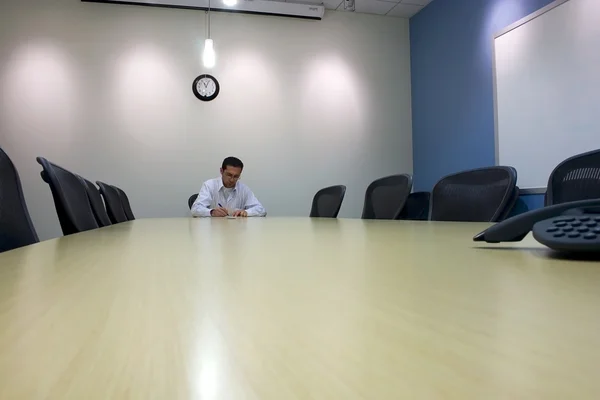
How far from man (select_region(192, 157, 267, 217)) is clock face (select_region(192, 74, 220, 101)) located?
3.49ft

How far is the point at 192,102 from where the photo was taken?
4.37 m

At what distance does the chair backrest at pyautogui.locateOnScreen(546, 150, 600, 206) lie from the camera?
1470mm

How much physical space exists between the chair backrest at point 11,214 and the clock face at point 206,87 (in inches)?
134

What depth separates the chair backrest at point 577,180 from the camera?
1470 mm

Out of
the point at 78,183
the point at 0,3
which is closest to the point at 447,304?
the point at 78,183

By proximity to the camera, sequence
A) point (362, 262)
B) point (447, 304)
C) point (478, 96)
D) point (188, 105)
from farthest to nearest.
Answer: point (188, 105), point (478, 96), point (362, 262), point (447, 304)

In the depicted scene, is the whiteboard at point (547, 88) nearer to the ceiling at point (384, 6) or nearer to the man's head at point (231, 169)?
the ceiling at point (384, 6)

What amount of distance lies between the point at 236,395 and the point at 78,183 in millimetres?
1713

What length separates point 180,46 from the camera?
436 cm

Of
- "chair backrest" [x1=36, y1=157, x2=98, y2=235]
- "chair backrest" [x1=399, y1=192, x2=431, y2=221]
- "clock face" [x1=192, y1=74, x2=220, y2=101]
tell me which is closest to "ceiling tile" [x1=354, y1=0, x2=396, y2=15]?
"clock face" [x1=192, y1=74, x2=220, y2=101]

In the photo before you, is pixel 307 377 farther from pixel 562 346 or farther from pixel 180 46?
pixel 180 46

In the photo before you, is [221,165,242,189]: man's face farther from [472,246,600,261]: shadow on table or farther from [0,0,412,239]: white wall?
[472,246,600,261]: shadow on table

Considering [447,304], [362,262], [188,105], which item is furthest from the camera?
[188,105]

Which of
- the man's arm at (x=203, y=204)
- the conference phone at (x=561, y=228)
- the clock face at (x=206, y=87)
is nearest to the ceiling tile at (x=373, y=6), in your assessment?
the clock face at (x=206, y=87)
